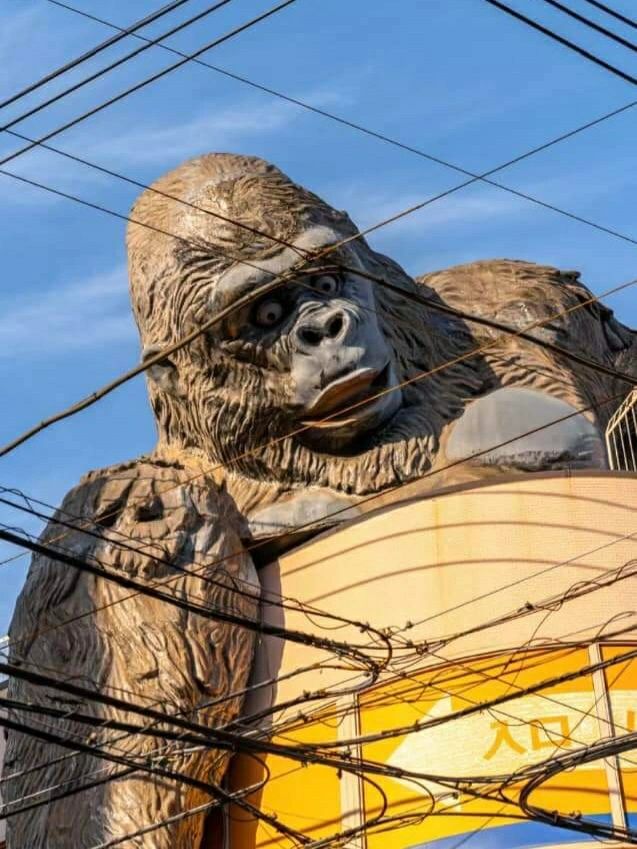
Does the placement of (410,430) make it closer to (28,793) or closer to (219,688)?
(219,688)

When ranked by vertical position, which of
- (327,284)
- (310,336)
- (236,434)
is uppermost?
(327,284)

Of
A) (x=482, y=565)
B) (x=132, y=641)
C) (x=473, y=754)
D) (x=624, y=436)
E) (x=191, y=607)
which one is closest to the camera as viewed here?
(x=191, y=607)

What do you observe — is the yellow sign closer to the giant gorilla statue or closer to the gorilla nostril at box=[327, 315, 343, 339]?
Result: the giant gorilla statue

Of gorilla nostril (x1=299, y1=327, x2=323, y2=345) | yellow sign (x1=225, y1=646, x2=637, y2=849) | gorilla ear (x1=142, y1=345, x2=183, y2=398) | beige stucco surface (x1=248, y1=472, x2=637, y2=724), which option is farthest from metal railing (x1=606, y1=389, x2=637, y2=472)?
gorilla ear (x1=142, y1=345, x2=183, y2=398)

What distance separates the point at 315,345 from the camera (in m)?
15.7

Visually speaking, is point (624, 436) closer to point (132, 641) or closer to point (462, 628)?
point (462, 628)

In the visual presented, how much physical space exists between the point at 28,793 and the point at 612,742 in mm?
5139

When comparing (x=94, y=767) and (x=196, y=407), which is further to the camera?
(x=196, y=407)

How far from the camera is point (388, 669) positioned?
→ 13.9 metres

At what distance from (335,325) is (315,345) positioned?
0.23 metres

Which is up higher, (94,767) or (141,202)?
(141,202)

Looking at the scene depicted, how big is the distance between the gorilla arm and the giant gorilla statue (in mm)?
17

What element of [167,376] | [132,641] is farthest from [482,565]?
[167,376]

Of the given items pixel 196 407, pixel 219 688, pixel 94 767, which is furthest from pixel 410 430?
pixel 94 767
